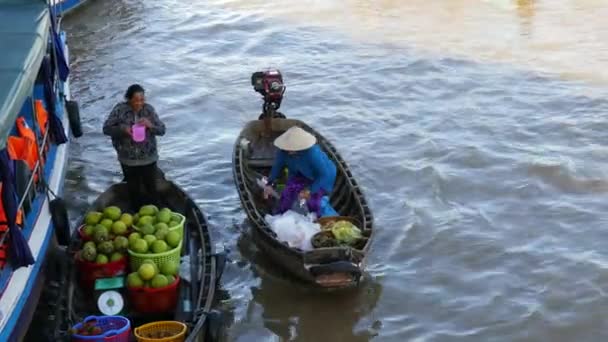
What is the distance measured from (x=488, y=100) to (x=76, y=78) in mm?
7529

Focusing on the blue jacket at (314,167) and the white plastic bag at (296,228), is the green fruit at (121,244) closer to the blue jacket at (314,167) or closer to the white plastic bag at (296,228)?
the white plastic bag at (296,228)

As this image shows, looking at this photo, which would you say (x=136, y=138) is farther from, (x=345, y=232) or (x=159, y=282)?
(x=345, y=232)

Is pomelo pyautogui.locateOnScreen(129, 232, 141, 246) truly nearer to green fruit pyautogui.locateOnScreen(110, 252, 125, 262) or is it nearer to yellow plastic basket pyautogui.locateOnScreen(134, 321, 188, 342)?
green fruit pyautogui.locateOnScreen(110, 252, 125, 262)

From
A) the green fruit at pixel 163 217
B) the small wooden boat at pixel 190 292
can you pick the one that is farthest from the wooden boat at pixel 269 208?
the green fruit at pixel 163 217

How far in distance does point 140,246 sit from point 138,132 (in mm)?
1501

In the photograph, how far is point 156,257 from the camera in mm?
7480

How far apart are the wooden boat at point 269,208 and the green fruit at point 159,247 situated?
1.20 m

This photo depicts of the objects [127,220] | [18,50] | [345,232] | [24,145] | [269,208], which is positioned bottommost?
[269,208]

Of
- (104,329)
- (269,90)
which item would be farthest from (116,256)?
(269,90)

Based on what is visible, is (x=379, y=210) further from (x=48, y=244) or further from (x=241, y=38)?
(x=241, y=38)

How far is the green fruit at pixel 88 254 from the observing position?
754 centimetres

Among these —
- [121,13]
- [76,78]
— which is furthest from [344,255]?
[121,13]

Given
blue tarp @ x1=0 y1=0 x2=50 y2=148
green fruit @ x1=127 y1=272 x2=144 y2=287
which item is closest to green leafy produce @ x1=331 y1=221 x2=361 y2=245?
green fruit @ x1=127 y1=272 x2=144 y2=287

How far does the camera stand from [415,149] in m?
12.5
